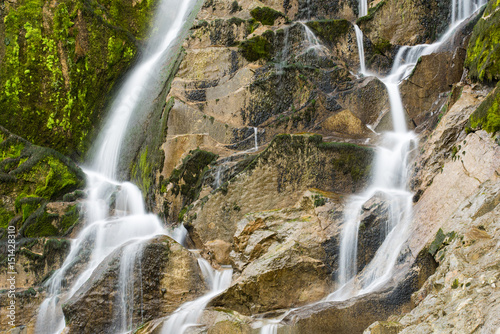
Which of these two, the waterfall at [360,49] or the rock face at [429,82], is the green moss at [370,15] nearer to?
the waterfall at [360,49]

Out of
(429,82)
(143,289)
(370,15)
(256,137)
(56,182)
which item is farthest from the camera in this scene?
(370,15)

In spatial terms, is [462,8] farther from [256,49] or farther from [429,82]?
[256,49]

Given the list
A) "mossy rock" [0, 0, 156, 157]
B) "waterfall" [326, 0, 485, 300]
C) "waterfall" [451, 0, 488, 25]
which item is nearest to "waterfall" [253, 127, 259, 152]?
"waterfall" [326, 0, 485, 300]

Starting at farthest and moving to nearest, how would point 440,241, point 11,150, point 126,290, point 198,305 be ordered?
point 11,150 < point 126,290 < point 198,305 < point 440,241

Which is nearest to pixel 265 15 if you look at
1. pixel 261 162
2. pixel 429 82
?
pixel 429 82

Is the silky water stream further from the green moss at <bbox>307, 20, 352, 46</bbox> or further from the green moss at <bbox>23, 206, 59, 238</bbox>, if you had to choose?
the green moss at <bbox>307, 20, 352, 46</bbox>

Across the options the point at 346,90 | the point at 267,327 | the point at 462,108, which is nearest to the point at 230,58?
the point at 346,90

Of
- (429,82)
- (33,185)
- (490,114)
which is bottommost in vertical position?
(33,185)

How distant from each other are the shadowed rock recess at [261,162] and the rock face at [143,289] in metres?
0.04

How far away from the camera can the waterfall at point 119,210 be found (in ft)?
39.7

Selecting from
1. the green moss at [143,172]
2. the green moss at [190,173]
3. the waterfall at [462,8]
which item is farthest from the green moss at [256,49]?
the waterfall at [462,8]

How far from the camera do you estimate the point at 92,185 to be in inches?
701

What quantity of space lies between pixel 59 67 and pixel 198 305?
14.0 m

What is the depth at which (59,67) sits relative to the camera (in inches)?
793
